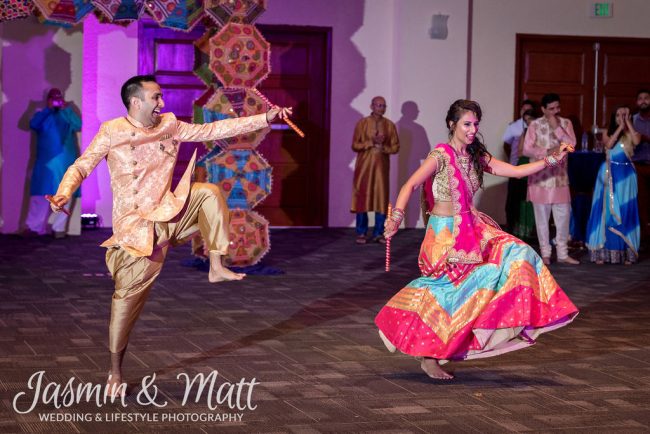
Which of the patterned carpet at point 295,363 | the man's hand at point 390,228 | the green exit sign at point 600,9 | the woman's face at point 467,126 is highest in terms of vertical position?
the green exit sign at point 600,9

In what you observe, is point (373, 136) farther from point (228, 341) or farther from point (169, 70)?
point (228, 341)

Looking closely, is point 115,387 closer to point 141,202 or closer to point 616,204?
point 141,202

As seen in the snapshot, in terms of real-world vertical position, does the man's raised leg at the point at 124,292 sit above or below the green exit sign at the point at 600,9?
below

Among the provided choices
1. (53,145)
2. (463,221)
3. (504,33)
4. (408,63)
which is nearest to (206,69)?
(53,145)

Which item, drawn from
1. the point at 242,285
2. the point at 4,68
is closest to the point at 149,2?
the point at 242,285

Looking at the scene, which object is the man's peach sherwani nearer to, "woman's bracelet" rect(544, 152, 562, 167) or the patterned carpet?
the patterned carpet

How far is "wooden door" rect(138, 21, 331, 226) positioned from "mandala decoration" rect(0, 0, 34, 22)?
4.97 meters

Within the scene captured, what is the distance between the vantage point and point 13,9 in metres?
9.93

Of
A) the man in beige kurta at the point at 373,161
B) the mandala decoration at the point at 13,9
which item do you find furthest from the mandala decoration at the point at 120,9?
the man in beige kurta at the point at 373,161

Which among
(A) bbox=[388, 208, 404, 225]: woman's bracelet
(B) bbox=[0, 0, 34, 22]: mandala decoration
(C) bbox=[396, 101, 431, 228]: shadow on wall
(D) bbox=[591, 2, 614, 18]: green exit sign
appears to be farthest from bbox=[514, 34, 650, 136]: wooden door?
(A) bbox=[388, 208, 404, 225]: woman's bracelet

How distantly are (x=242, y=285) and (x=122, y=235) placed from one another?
14.3ft

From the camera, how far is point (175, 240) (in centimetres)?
568

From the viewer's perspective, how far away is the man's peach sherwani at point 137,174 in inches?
217

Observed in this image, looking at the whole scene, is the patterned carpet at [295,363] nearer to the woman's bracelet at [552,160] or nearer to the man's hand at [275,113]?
the woman's bracelet at [552,160]
